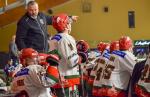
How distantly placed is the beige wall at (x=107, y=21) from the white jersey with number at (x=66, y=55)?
10.6 m

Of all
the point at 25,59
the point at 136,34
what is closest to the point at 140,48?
the point at 136,34

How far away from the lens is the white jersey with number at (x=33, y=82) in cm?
404

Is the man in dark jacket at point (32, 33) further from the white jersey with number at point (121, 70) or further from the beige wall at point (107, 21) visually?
the beige wall at point (107, 21)

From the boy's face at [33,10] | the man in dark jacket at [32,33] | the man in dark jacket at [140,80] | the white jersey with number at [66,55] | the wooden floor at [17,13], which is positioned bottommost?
the man in dark jacket at [140,80]

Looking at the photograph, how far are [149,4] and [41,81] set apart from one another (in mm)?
12704

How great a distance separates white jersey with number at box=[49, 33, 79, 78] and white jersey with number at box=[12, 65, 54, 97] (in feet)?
3.53

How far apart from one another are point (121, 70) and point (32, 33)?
1244 mm

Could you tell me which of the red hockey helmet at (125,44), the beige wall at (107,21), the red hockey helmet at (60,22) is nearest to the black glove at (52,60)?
the red hockey helmet at (60,22)

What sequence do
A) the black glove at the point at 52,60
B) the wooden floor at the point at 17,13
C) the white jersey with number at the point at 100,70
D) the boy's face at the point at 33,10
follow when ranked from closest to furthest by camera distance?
the black glove at the point at 52,60 < the boy's face at the point at 33,10 < the white jersey with number at the point at 100,70 < the wooden floor at the point at 17,13

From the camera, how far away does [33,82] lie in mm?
4113

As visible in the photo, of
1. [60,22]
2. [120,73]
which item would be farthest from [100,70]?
[60,22]

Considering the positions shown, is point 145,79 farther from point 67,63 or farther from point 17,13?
point 17,13

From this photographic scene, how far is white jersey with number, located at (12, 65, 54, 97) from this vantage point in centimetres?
404

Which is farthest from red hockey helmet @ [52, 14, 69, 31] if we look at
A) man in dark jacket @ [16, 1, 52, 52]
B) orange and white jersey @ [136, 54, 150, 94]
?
orange and white jersey @ [136, 54, 150, 94]
